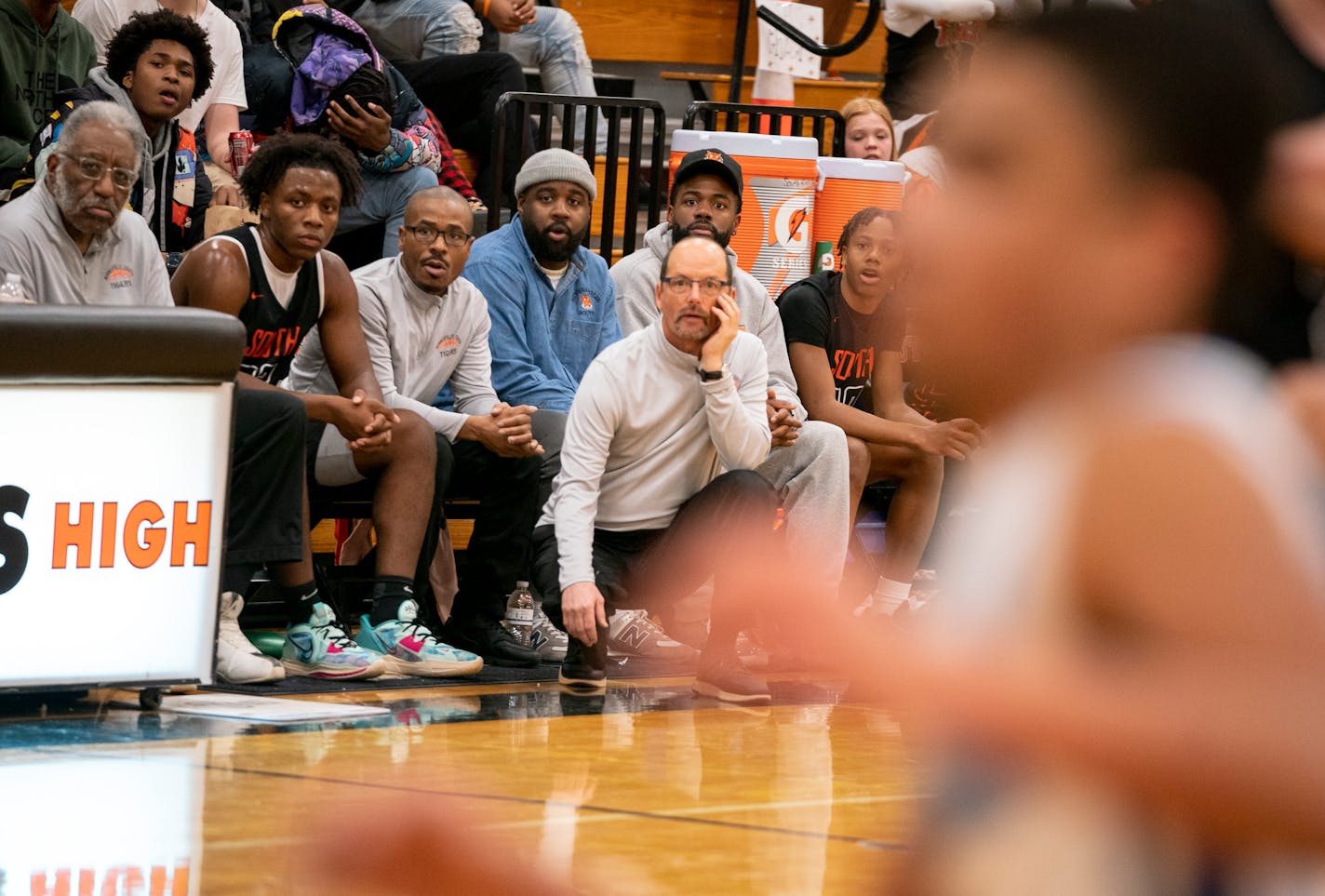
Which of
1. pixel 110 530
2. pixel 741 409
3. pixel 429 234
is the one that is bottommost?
pixel 110 530

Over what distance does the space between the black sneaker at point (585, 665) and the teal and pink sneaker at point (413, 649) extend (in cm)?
34

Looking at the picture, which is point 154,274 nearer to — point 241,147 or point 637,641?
point 241,147

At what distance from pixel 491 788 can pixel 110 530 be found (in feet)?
4.18

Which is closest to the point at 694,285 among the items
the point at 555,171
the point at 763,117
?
the point at 555,171

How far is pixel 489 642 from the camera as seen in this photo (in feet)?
19.8

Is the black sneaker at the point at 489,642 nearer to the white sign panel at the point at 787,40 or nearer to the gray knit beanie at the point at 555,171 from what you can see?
the gray knit beanie at the point at 555,171

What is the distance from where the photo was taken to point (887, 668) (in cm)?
87

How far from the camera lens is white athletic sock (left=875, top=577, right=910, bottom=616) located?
22.2 ft

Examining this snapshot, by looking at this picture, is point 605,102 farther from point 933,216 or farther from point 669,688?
point 933,216

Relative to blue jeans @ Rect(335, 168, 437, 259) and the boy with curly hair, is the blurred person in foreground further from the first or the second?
blue jeans @ Rect(335, 168, 437, 259)

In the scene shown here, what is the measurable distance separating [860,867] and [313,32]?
4.84 meters

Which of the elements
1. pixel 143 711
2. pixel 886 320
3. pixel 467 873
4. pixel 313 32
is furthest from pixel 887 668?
pixel 313 32

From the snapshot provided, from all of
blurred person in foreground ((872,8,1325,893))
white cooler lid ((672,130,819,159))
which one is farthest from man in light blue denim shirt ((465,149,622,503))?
blurred person in foreground ((872,8,1325,893))

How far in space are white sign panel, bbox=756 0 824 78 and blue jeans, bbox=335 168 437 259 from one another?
103 inches
